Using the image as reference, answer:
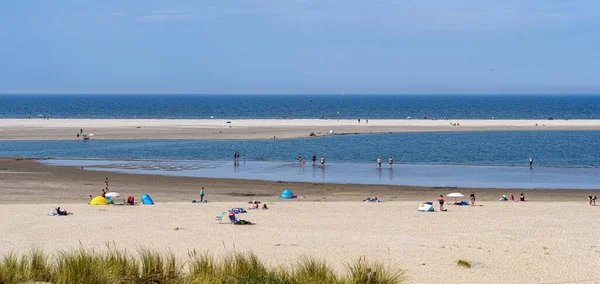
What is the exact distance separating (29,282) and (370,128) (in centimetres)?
7242

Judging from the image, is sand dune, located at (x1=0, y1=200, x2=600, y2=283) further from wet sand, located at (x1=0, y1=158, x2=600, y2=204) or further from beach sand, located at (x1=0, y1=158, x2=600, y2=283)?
wet sand, located at (x1=0, y1=158, x2=600, y2=204)

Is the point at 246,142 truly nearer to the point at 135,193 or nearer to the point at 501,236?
the point at 135,193

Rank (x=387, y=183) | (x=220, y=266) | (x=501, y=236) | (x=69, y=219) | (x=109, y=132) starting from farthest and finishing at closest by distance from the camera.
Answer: (x=109, y=132)
(x=387, y=183)
(x=69, y=219)
(x=501, y=236)
(x=220, y=266)

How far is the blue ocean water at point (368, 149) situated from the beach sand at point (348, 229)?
16732 mm

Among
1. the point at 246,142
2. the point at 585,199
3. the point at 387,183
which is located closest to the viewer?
the point at 585,199

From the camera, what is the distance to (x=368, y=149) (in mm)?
60938

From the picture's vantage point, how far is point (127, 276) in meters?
14.6

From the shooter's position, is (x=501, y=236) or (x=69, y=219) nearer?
(x=501, y=236)

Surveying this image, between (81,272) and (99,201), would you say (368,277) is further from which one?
(99,201)

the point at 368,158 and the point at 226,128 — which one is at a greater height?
the point at 226,128

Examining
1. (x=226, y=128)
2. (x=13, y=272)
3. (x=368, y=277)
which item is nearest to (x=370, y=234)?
(x=368, y=277)

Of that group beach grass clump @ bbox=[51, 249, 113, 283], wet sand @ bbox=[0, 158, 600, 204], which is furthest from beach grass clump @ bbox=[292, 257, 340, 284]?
wet sand @ bbox=[0, 158, 600, 204]

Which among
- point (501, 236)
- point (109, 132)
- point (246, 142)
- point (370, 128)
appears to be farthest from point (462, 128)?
point (501, 236)

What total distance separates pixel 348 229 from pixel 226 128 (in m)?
59.5
